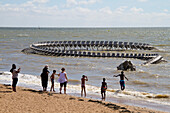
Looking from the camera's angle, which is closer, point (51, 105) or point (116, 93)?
point (51, 105)

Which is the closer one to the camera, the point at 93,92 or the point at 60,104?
the point at 60,104

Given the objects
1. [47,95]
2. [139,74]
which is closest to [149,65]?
[139,74]

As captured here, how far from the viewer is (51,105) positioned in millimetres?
11727

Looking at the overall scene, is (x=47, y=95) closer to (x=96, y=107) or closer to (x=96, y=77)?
(x=96, y=107)

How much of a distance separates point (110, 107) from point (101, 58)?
2435cm

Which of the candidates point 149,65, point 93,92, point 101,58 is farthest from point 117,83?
point 101,58

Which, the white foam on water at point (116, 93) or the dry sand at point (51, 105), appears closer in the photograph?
the dry sand at point (51, 105)

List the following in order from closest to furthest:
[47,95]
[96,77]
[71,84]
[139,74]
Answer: [47,95] → [71,84] → [96,77] → [139,74]

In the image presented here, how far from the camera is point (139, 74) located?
2342 cm

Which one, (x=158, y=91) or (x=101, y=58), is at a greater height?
(x=101, y=58)

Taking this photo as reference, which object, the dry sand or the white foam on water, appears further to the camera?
the white foam on water

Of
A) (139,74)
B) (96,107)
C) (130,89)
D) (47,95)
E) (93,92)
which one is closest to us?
(96,107)

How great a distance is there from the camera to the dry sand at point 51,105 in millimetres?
10936

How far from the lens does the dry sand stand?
10.9 metres
